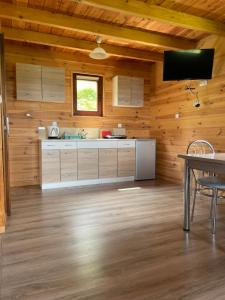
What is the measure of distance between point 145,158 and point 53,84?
2438 millimetres

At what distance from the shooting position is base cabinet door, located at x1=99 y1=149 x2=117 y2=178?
470 cm

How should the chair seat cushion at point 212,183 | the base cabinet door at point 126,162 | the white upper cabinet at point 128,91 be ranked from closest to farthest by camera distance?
1. the chair seat cushion at point 212,183
2. the base cabinet door at point 126,162
3. the white upper cabinet at point 128,91

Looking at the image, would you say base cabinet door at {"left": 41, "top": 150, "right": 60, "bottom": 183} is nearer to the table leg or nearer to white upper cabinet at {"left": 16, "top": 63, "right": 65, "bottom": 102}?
white upper cabinet at {"left": 16, "top": 63, "right": 65, "bottom": 102}

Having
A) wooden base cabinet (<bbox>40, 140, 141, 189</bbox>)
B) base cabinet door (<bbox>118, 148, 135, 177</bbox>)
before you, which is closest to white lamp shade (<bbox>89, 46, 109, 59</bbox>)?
wooden base cabinet (<bbox>40, 140, 141, 189</bbox>)

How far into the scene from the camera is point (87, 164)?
4.59m

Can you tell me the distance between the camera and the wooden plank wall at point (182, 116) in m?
3.84

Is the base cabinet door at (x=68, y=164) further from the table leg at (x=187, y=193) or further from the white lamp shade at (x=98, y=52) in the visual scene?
the table leg at (x=187, y=193)

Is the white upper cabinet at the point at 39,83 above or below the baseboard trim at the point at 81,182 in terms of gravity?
above

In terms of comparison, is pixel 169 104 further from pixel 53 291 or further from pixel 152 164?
pixel 53 291

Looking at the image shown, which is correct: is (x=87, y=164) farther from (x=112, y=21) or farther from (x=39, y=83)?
(x=112, y=21)

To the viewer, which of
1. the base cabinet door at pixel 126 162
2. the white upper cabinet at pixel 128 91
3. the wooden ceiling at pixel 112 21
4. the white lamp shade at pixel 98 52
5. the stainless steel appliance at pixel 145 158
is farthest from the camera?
the white upper cabinet at pixel 128 91

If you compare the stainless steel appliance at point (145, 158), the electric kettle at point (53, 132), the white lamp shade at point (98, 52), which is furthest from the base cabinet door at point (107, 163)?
the white lamp shade at point (98, 52)

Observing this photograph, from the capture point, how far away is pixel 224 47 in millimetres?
3750

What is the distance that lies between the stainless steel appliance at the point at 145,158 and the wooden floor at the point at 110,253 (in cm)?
169
